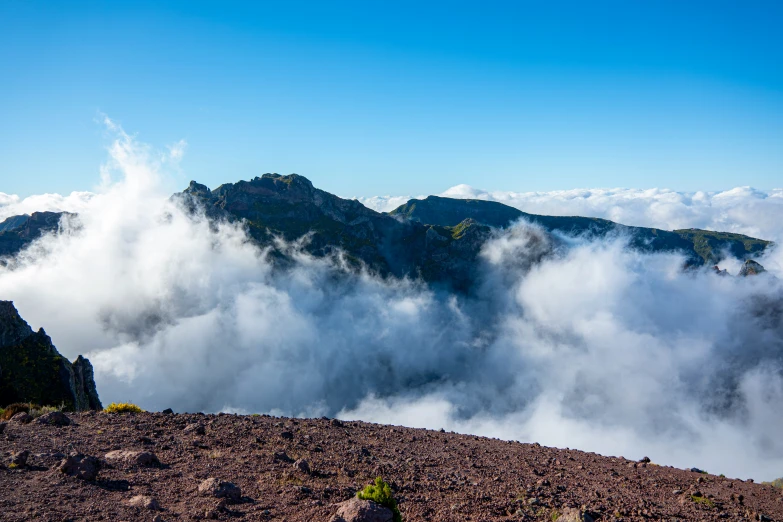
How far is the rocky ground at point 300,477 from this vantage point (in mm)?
12367

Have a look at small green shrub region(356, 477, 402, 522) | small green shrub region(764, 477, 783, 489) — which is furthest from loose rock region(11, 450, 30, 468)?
small green shrub region(764, 477, 783, 489)

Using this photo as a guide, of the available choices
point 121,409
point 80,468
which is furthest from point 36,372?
point 80,468

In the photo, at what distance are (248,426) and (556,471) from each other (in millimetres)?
14102

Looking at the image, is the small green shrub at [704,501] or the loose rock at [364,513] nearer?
the loose rock at [364,513]

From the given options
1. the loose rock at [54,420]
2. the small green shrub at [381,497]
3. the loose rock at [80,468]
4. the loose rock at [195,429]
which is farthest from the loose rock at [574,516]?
the loose rock at [54,420]

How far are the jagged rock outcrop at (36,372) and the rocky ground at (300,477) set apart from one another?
25.8 metres

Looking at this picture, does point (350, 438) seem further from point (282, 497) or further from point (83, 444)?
point (83, 444)

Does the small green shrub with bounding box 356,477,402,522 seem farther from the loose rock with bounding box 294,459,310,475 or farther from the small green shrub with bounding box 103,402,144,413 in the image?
the small green shrub with bounding box 103,402,144,413

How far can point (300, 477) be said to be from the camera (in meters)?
15.2

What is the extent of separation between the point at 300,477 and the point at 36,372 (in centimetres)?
4373

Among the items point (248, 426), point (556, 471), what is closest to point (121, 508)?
point (248, 426)

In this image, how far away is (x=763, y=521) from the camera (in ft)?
48.3

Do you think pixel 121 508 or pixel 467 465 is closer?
pixel 121 508

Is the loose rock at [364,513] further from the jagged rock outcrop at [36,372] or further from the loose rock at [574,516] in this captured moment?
the jagged rock outcrop at [36,372]
